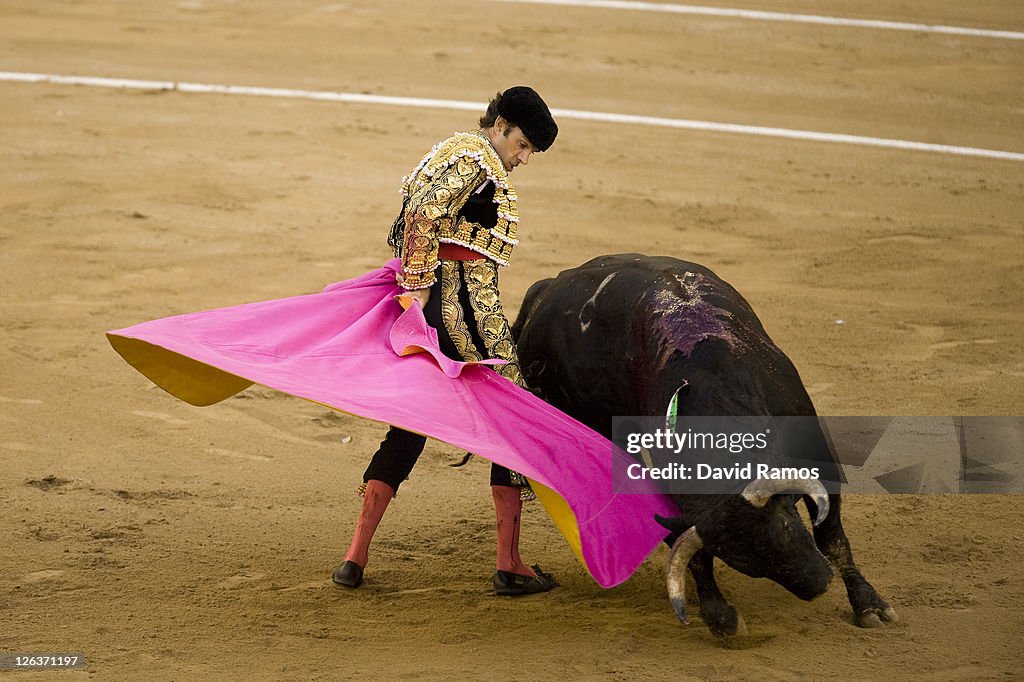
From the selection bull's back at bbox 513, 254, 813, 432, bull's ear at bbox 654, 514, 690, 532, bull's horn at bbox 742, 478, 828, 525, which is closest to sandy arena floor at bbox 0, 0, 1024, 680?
bull's ear at bbox 654, 514, 690, 532

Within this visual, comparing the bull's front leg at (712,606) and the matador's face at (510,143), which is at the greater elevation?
the matador's face at (510,143)

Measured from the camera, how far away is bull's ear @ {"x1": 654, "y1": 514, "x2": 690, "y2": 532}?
3.62 meters

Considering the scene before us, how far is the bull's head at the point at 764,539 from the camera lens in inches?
136

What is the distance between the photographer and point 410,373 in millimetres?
3807

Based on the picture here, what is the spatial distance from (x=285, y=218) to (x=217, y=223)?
0.43 m

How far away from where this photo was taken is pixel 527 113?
3801 millimetres

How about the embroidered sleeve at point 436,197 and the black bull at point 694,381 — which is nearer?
the black bull at point 694,381

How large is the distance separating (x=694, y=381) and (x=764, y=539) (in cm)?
52

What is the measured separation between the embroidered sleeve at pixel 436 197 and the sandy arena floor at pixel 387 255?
110 cm

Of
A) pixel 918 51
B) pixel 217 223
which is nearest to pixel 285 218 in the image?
pixel 217 223

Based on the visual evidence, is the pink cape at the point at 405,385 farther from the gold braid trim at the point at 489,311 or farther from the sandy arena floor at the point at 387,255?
the sandy arena floor at the point at 387,255

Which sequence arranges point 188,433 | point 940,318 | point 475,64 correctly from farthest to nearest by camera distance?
1. point 475,64
2. point 940,318
3. point 188,433

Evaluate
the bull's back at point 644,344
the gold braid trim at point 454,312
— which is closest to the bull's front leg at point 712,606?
the bull's back at point 644,344

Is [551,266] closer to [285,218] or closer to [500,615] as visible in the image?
[285,218]
